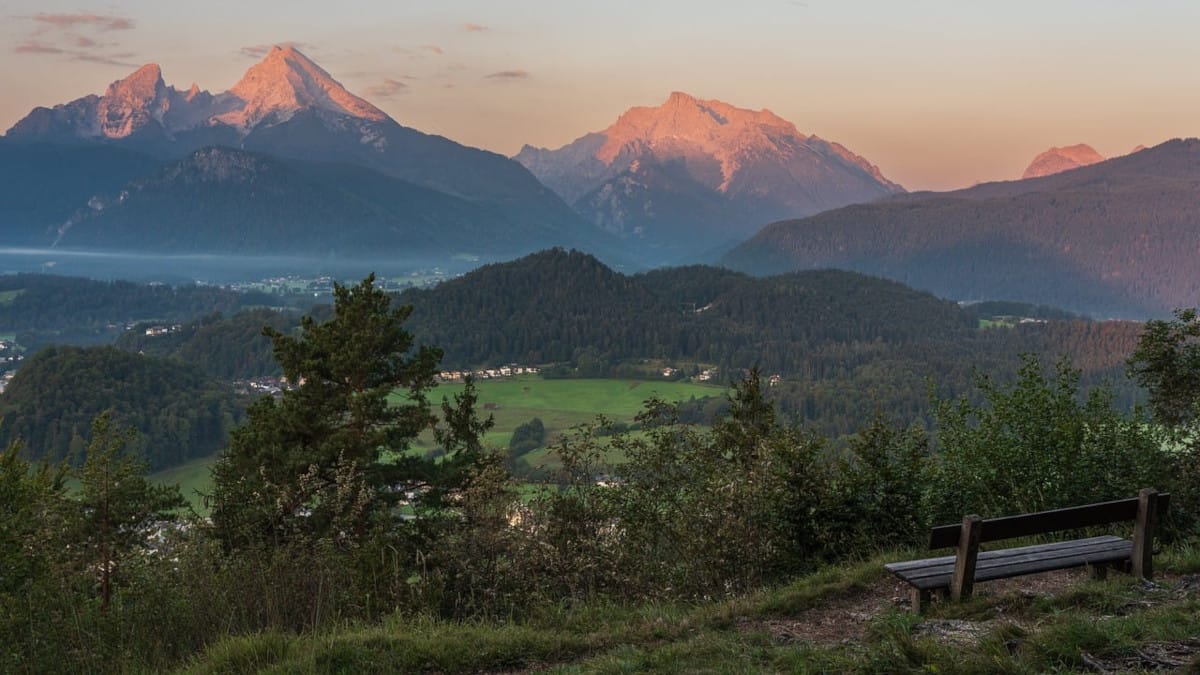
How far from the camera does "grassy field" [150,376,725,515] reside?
87438mm

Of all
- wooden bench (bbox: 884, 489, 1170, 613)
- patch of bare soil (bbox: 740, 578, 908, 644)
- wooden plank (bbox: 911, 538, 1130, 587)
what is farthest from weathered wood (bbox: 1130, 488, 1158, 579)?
patch of bare soil (bbox: 740, 578, 908, 644)

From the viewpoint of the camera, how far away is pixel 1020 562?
7.54 meters

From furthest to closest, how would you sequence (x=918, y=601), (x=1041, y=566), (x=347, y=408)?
(x=347, y=408) → (x=1041, y=566) → (x=918, y=601)

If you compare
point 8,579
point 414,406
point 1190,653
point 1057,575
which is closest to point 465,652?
point 1190,653

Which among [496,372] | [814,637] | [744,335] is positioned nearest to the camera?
[814,637]

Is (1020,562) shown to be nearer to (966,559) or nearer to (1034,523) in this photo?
(1034,523)

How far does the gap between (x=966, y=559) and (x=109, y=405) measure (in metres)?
106

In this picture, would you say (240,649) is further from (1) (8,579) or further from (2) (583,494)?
(1) (8,579)

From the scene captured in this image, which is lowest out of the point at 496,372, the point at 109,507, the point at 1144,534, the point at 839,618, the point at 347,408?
the point at 496,372

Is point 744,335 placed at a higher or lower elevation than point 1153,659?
higher

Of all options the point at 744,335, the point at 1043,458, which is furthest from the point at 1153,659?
the point at 744,335

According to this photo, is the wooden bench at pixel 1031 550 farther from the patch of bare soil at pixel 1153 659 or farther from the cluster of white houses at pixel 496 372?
the cluster of white houses at pixel 496 372

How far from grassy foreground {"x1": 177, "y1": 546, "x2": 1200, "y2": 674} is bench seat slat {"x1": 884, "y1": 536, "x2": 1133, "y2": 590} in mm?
220

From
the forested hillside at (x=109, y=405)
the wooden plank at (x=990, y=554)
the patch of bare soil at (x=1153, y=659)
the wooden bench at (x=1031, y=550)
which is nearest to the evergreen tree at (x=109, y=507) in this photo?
the wooden plank at (x=990, y=554)
